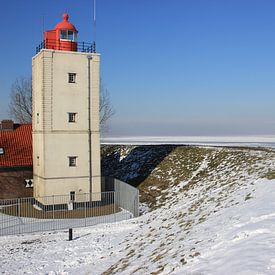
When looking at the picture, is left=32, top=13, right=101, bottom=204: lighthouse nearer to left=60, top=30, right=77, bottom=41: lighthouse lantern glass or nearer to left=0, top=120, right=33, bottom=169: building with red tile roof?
left=60, top=30, right=77, bottom=41: lighthouse lantern glass

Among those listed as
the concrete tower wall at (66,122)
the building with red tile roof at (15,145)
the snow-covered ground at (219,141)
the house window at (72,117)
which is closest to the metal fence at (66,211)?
the concrete tower wall at (66,122)

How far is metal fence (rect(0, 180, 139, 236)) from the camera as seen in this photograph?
2050cm

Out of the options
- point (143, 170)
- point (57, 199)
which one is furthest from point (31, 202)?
point (143, 170)

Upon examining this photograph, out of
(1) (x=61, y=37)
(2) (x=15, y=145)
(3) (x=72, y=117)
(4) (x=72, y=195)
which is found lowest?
(4) (x=72, y=195)

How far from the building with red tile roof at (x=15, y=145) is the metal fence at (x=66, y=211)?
288cm

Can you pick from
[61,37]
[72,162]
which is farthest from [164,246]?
[61,37]

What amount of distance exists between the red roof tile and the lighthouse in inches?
115

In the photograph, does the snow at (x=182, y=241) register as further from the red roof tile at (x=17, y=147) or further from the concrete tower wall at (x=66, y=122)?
the red roof tile at (x=17, y=147)

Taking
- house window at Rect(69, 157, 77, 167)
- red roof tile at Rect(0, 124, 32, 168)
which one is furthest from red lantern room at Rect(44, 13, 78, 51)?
red roof tile at Rect(0, 124, 32, 168)

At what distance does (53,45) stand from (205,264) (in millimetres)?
19778

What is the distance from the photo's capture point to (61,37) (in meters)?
24.4

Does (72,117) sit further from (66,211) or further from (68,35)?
(66,211)

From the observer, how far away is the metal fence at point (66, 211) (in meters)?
20.5

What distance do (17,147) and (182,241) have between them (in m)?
20.2
